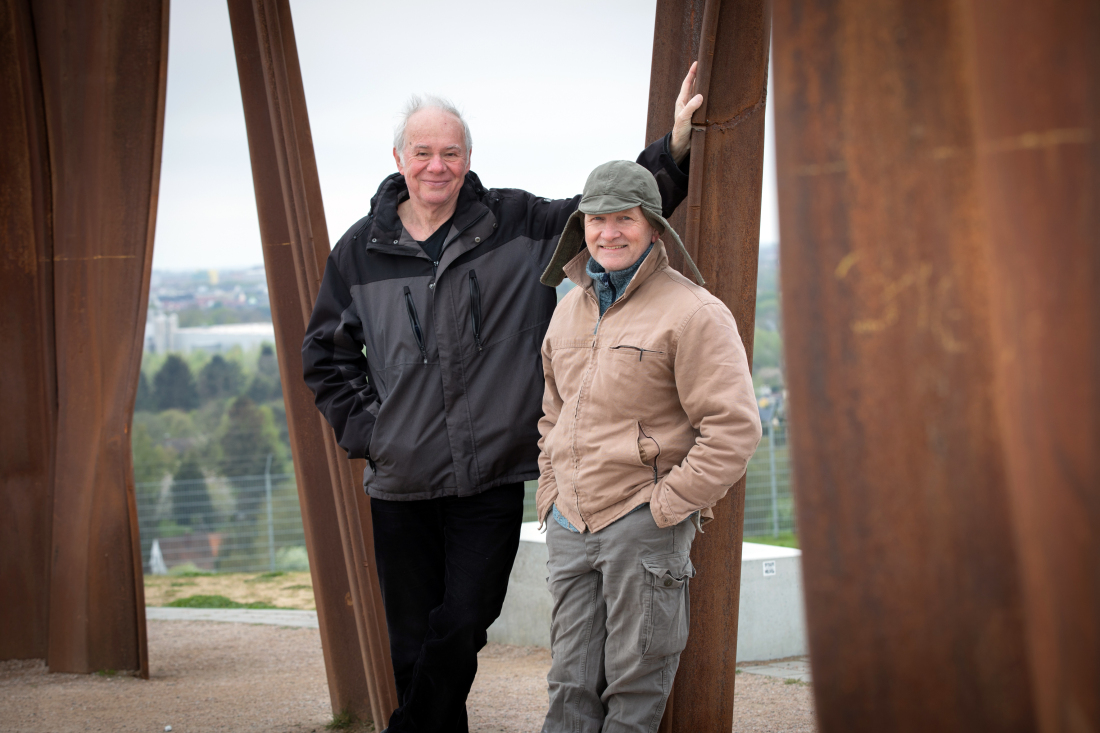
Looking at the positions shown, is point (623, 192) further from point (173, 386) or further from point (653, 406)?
point (173, 386)

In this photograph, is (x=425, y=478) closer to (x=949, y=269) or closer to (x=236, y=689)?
(x=949, y=269)

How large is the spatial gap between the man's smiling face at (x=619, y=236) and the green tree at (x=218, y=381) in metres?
51.3

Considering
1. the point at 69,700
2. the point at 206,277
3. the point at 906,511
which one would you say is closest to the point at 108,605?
the point at 69,700

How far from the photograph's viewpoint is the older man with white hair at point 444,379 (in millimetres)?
2607

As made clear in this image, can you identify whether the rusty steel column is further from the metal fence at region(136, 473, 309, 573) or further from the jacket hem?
the metal fence at region(136, 473, 309, 573)

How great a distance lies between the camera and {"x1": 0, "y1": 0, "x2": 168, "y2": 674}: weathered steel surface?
447 centimetres

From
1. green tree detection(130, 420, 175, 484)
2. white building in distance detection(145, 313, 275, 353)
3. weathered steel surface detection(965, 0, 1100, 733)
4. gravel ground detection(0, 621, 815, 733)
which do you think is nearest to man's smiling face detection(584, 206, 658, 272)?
weathered steel surface detection(965, 0, 1100, 733)

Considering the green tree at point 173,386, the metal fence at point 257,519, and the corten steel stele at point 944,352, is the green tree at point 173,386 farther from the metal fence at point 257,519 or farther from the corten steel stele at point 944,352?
the corten steel stele at point 944,352

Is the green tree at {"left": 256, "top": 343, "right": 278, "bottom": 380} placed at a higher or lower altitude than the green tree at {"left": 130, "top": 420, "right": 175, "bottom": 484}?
higher

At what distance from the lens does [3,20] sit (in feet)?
14.8

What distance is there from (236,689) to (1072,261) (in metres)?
4.56

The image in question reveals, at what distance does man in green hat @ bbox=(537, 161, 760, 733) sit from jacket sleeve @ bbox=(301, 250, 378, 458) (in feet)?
2.53

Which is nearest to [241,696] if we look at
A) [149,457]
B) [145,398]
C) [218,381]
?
[149,457]

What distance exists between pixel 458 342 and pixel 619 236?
64 cm
